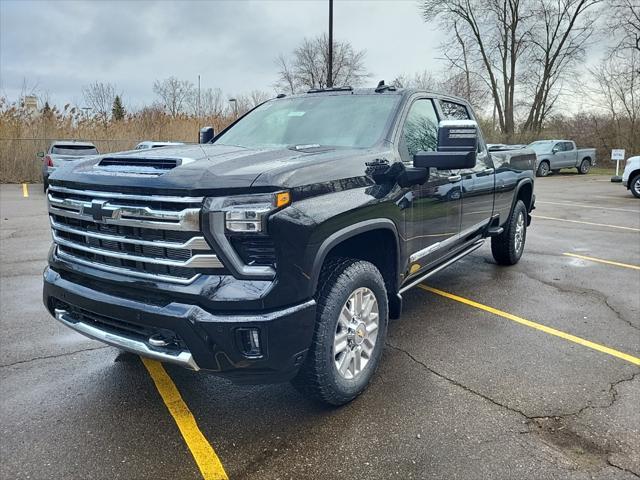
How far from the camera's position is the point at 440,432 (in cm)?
288

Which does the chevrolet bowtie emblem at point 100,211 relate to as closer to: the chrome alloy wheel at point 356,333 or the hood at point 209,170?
the hood at point 209,170

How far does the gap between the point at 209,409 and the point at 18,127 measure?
22176 mm

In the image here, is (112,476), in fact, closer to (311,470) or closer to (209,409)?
(209,409)

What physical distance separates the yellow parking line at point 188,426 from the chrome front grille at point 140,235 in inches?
37.8

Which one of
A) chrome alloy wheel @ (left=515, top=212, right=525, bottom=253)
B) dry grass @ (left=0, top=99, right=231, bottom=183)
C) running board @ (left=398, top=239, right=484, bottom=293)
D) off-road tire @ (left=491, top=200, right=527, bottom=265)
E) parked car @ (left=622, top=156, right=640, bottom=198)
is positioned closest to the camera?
running board @ (left=398, top=239, right=484, bottom=293)

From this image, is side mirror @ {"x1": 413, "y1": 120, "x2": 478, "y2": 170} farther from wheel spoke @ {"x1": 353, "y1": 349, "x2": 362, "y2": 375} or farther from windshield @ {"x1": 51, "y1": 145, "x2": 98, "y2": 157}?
windshield @ {"x1": 51, "y1": 145, "x2": 98, "y2": 157}

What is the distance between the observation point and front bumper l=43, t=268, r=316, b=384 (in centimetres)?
241

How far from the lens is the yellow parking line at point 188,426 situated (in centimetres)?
255

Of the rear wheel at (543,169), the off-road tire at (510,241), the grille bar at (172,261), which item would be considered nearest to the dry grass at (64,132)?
the rear wheel at (543,169)

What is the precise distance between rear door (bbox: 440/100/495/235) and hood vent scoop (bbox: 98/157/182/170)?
2.71 m

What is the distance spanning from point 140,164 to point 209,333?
3.53 ft

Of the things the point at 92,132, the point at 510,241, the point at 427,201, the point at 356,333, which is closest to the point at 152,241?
the point at 356,333

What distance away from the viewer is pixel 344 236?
2.84m

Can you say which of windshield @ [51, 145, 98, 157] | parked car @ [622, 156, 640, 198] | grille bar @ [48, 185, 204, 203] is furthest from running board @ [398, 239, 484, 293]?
windshield @ [51, 145, 98, 157]
